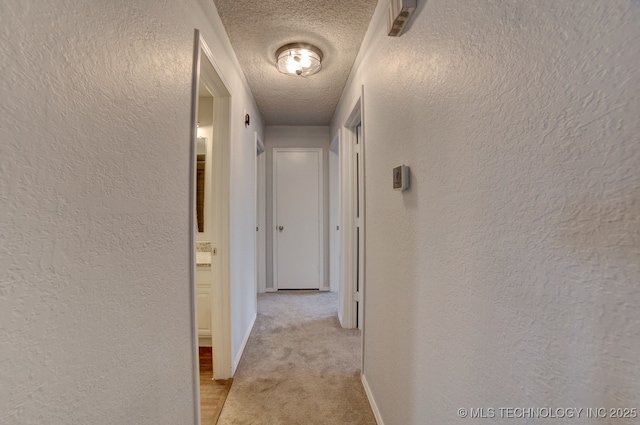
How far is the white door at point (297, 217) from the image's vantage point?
3.98m

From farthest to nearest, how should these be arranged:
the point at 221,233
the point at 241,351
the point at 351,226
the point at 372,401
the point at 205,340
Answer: the point at 351,226, the point at 205,340, the point at 241,351, the point at 221,233, the point at 372,401

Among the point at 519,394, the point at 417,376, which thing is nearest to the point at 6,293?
the point at 519,394

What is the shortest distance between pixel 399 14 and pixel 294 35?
0.93 metres

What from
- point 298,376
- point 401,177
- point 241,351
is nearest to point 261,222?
point 241,351

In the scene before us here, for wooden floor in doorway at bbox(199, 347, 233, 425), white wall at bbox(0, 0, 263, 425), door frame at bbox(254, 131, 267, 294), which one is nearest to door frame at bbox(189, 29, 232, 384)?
wooden floor in doorway at bbox(199, 347, 233, 425)

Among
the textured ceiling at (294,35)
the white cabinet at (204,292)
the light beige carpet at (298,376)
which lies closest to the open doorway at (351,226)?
the light beige carpet at (298,376)

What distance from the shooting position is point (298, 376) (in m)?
2.02

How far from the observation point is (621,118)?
1.35 ft

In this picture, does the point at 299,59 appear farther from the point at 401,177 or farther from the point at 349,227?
the point at 349,227

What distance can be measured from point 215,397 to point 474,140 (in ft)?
6.70

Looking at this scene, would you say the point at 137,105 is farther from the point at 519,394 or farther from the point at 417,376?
the point at 417,376

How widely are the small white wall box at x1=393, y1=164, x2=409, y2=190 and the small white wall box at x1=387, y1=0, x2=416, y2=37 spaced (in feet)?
1.91

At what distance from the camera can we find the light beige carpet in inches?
65.1

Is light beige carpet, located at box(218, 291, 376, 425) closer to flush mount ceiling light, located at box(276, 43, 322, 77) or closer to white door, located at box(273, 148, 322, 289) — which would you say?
white door, located at box(273, 148, 322, 289)
